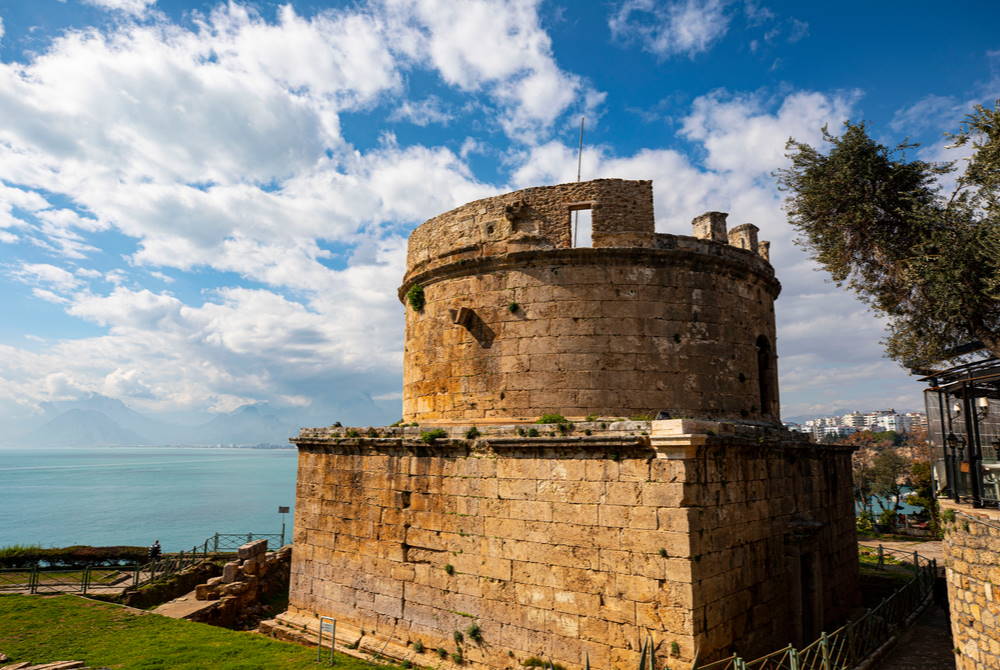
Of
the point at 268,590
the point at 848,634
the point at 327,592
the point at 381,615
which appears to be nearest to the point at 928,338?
the point at 848,634

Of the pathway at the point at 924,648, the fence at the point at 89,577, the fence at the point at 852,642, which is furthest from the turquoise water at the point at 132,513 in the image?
the pathway at the point at 924,648

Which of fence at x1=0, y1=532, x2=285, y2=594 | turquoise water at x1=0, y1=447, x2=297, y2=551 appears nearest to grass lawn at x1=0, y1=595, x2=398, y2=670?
fence at x1=0, y1=532, x2=285, y2=594

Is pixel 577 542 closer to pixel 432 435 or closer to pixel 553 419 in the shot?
pixel 553 419

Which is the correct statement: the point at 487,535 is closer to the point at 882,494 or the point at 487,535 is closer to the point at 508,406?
the point at 508,406

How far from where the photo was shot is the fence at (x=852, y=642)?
26.9 feet

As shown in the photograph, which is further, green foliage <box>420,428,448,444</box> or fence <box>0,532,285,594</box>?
fence <box>0,532,285,594</box>

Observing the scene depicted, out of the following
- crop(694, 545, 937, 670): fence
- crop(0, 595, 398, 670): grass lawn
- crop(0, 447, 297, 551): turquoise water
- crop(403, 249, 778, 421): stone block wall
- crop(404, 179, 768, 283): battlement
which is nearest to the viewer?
crop(694, 545, 937, 670): fence

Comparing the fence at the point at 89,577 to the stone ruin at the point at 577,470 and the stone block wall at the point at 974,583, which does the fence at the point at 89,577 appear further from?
the stone block wall at the point at 974,583

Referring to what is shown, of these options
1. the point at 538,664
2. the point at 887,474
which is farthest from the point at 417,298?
the point at 887,474

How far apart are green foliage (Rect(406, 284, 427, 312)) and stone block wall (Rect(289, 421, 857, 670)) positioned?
3.37 m

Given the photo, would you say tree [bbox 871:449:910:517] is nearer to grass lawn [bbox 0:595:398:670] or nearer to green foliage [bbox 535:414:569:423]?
green foliage [bbox 535:414:569:423]

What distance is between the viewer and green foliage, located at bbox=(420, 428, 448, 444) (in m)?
11.0

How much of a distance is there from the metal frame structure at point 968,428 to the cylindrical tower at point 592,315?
11.0 ft

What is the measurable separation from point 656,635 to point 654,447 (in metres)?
2.66
